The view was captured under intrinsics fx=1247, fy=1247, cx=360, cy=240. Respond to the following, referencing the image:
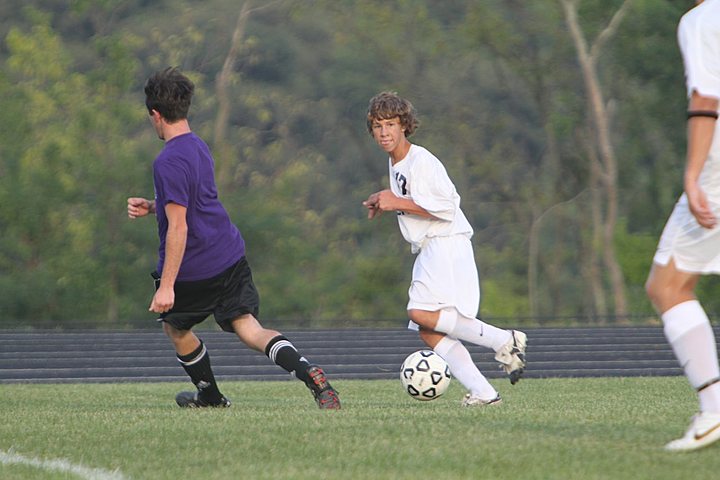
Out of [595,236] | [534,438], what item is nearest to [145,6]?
[595,236]

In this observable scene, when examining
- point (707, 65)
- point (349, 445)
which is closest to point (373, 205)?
point (349, 445)

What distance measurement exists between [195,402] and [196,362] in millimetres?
306

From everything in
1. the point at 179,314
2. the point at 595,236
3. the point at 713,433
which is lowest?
the point at 595,236

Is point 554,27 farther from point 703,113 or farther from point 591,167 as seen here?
point 703,113

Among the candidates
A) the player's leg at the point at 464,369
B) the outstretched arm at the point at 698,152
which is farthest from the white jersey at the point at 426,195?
the outstretched arm at the point at 698,152

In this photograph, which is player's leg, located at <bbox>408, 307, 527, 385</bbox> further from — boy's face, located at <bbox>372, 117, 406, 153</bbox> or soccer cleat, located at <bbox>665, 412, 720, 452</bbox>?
soccer cleat, located at <bbox>665, 412, 720, 452</bbox>

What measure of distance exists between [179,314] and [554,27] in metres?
25.9

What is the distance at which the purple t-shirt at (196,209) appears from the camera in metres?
6.45

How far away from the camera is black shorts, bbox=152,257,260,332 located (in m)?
6.62

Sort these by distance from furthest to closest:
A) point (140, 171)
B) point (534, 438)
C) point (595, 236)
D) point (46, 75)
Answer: point (595, 236) → point (46, 75) → point (140, 171) → point (534, 438)

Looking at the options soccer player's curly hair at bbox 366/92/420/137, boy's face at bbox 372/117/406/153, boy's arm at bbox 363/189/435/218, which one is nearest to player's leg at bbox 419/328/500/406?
boy's arm at bbox 363/189/435/218

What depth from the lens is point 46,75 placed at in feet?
92.8

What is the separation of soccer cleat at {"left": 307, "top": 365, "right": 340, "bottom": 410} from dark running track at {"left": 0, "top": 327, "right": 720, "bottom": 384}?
599 cm

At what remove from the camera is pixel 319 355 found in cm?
1450
